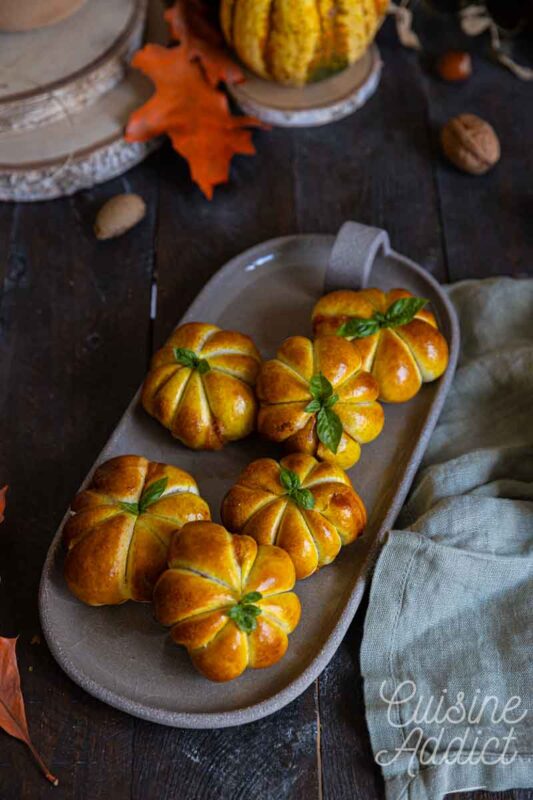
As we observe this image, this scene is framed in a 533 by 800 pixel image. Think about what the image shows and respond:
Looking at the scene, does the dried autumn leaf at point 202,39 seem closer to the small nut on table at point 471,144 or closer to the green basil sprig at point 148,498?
the small nut on table at point 471,144

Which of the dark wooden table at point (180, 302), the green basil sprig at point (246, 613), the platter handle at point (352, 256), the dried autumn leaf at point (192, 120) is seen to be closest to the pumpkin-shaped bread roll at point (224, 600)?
the green basil sprig at point (246, 613)

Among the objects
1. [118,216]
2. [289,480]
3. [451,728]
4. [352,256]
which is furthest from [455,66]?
[451,728]

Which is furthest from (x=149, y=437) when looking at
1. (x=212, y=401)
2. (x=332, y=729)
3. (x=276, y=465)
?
(x=332, y=729)

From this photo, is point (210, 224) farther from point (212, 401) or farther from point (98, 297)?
point (212, 401)

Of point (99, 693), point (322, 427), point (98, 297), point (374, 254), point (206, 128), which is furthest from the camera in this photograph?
point (206, 128)

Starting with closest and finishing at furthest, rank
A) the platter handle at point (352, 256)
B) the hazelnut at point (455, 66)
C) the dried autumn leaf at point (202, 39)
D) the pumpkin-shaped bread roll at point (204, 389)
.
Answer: the pumpkin-shaped bread roll at point (204, 389)
the platter handle at point (352, 256)
the dried autumn leaf at point (202, 39)
the hazelnut at point (455, 66)
